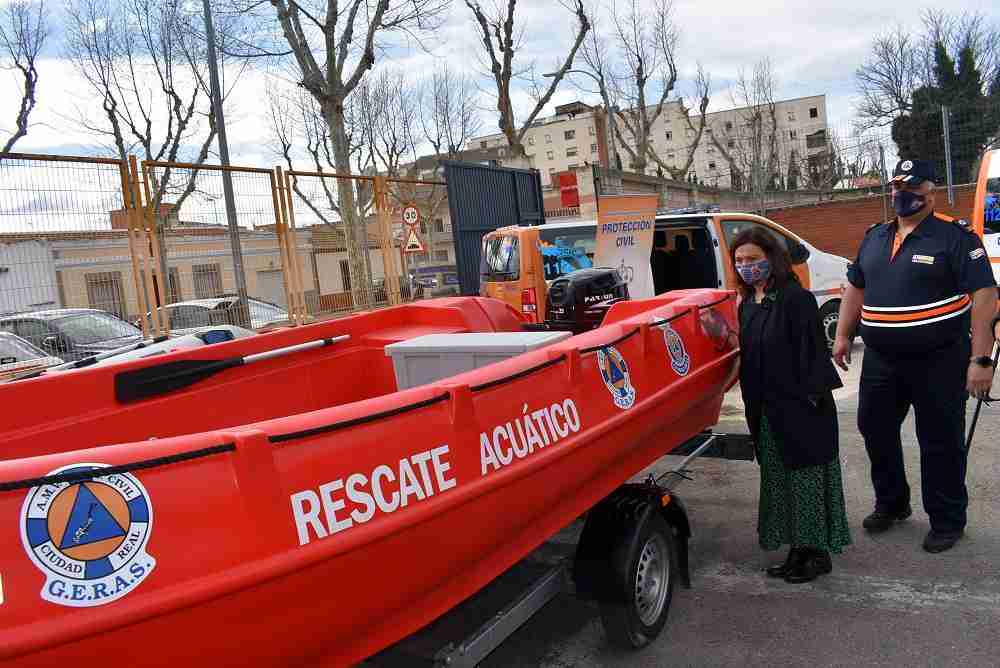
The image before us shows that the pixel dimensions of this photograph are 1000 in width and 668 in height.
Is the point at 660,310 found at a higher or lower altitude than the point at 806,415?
higher

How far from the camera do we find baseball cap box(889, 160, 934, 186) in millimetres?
3828

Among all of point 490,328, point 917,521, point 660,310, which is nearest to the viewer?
point 660,310

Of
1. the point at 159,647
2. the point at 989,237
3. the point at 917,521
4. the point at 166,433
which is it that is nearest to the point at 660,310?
the point at 917,521

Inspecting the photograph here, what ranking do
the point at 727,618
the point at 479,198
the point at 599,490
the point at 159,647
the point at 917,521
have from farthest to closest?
the point at 479,198 → the point at 917,521 → the point at 727,618 → the point at 599,490 → the point at 159,647

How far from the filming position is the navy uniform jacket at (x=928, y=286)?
374 centimetres

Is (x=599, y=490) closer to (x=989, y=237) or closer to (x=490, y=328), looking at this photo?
(x=490, y=328)

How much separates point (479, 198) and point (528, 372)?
33.3 feet

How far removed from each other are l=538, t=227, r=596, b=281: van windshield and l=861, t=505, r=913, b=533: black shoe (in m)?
5.23

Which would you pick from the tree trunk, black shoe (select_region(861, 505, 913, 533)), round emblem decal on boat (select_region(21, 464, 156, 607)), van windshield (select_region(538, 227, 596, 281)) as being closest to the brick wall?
van windshield (select_region(538, 227, 596, 281))

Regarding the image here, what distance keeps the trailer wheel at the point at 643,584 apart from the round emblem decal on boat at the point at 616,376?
→ 0.50 metres

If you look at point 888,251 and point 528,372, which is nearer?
point 528,372

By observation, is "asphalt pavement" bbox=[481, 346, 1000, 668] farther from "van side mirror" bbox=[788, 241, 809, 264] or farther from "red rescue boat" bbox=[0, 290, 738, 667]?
"van side mirror" bbox=[788, 241, 809, 264]

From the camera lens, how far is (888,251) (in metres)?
3.99

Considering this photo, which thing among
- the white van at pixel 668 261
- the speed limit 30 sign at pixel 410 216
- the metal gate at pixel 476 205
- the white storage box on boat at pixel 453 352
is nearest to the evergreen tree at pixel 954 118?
the white van at pixel 668 261
